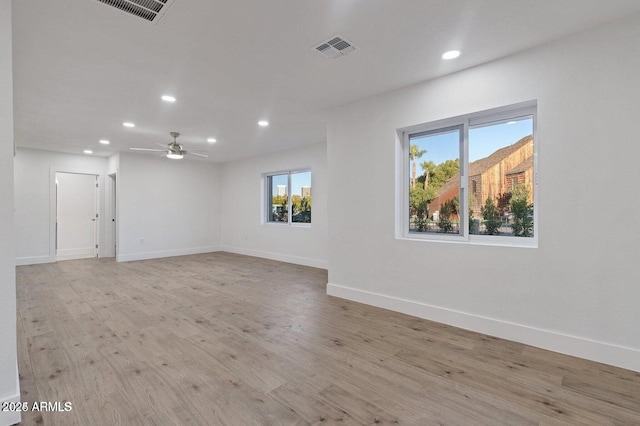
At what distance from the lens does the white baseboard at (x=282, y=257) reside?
6.41 m

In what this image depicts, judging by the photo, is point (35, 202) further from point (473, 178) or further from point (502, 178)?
point (502, 178)

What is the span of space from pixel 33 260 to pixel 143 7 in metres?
7.59

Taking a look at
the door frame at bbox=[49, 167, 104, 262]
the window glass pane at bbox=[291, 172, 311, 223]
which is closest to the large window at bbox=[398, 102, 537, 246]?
the window glass pane at bbox=[291, 172, 311, 223]

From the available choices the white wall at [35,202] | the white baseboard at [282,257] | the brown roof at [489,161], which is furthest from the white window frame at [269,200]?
the white wall at [35,202]

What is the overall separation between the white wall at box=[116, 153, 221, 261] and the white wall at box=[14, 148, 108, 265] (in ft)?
5.26

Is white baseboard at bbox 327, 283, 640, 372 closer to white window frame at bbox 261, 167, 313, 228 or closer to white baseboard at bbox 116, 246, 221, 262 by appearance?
white window frame at bbox 261, 167, 313, 228

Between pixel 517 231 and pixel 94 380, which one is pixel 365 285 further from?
pixel 94 380

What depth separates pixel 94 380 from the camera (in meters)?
2.13

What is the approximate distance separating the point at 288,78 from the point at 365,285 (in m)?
2.69

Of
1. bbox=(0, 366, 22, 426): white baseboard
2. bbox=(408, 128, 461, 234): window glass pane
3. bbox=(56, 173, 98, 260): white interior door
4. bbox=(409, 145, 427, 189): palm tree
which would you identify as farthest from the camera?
bbox=(56, 173, 98, 260): white interior door

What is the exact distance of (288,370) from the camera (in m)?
2.29

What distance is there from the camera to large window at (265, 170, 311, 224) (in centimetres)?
691

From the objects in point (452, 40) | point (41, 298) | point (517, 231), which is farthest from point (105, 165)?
point (517, 231)

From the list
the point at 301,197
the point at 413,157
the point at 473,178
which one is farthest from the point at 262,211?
the point at 473,178
